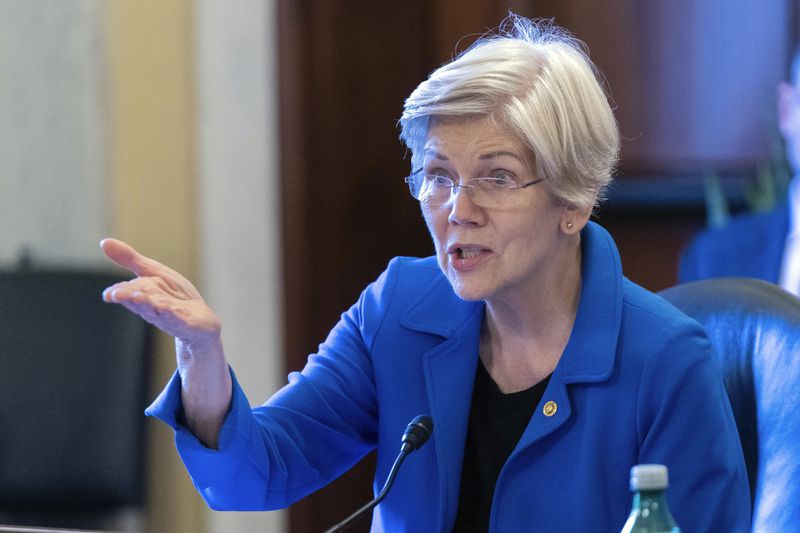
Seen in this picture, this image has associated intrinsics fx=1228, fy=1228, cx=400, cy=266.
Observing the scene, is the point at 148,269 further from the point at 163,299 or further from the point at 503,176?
the point at 503,176

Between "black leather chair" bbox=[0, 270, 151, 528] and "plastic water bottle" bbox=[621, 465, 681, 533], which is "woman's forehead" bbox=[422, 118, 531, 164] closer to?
"plastic water bottle" bbox=[621, 465, 681, 533]

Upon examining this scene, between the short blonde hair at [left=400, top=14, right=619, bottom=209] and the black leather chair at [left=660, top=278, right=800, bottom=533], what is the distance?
236 mm

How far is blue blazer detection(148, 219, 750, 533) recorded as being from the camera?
4.77ft

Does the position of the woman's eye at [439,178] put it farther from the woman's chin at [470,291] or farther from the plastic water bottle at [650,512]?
the plastic water bottle at [650,512]

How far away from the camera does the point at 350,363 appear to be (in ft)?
5.65

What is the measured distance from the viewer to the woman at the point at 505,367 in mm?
1453

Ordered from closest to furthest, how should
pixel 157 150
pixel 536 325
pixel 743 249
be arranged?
pixel 536 325 → pixel 157 150 → pixel 743 249

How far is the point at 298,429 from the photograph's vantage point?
1.66 metres

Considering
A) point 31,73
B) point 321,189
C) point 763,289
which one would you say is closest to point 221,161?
point 321,189

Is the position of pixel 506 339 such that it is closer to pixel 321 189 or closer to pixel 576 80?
pixel 576 80

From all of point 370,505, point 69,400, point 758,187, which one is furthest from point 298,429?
point 758,187

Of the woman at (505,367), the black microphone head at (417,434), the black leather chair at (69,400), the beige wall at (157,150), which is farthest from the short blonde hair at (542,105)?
the beige wall at (157,150)

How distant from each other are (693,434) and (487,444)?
0.29 m

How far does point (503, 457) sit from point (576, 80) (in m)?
0.49
